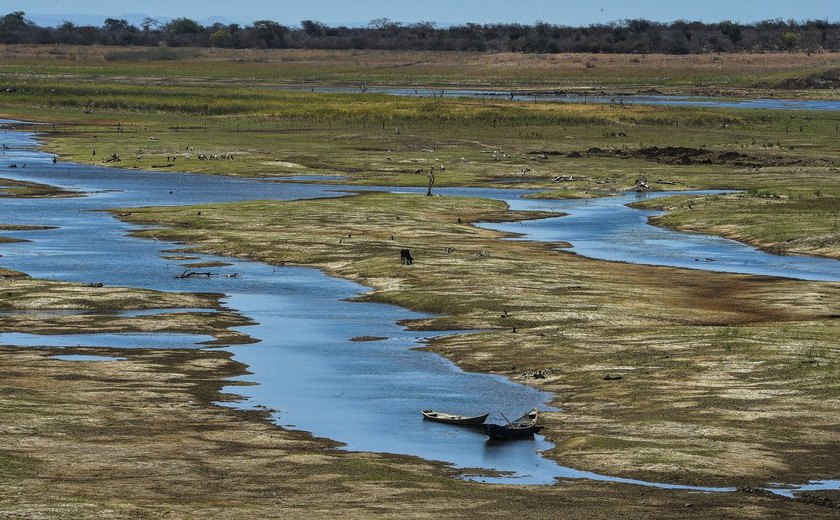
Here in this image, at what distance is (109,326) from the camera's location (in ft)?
187

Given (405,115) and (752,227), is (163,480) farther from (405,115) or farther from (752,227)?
(405,115)

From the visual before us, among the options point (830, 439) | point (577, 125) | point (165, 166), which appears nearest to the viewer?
point (830, 439)

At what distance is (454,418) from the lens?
138ft

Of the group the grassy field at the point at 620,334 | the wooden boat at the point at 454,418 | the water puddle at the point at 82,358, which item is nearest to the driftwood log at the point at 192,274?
the grassy field at the point at 620,334

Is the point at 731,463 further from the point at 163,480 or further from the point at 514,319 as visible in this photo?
the point at 514,319

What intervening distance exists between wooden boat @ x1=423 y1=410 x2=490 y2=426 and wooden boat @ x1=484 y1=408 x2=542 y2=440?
543 millimetres

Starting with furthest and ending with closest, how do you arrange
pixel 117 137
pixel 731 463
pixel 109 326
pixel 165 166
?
1. pixel 117 137
2. pixel 165 166
3. pixel 109 326
4. pixel 731 463

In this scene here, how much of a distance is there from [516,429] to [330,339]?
16.9 metres

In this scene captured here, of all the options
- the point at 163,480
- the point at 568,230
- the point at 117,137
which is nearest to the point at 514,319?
the point at 163,480

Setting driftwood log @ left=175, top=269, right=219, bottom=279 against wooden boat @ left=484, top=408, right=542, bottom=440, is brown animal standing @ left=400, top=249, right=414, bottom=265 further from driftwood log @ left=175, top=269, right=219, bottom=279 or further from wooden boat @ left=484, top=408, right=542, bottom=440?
wooden boat @ left=484, top=408, right=542, bottom=440

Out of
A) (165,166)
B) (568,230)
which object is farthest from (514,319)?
(165,166)

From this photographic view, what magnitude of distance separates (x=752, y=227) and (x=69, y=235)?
40888 millimetres

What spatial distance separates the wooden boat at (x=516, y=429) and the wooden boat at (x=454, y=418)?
21.4 inches

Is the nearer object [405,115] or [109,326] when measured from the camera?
[109,326]
